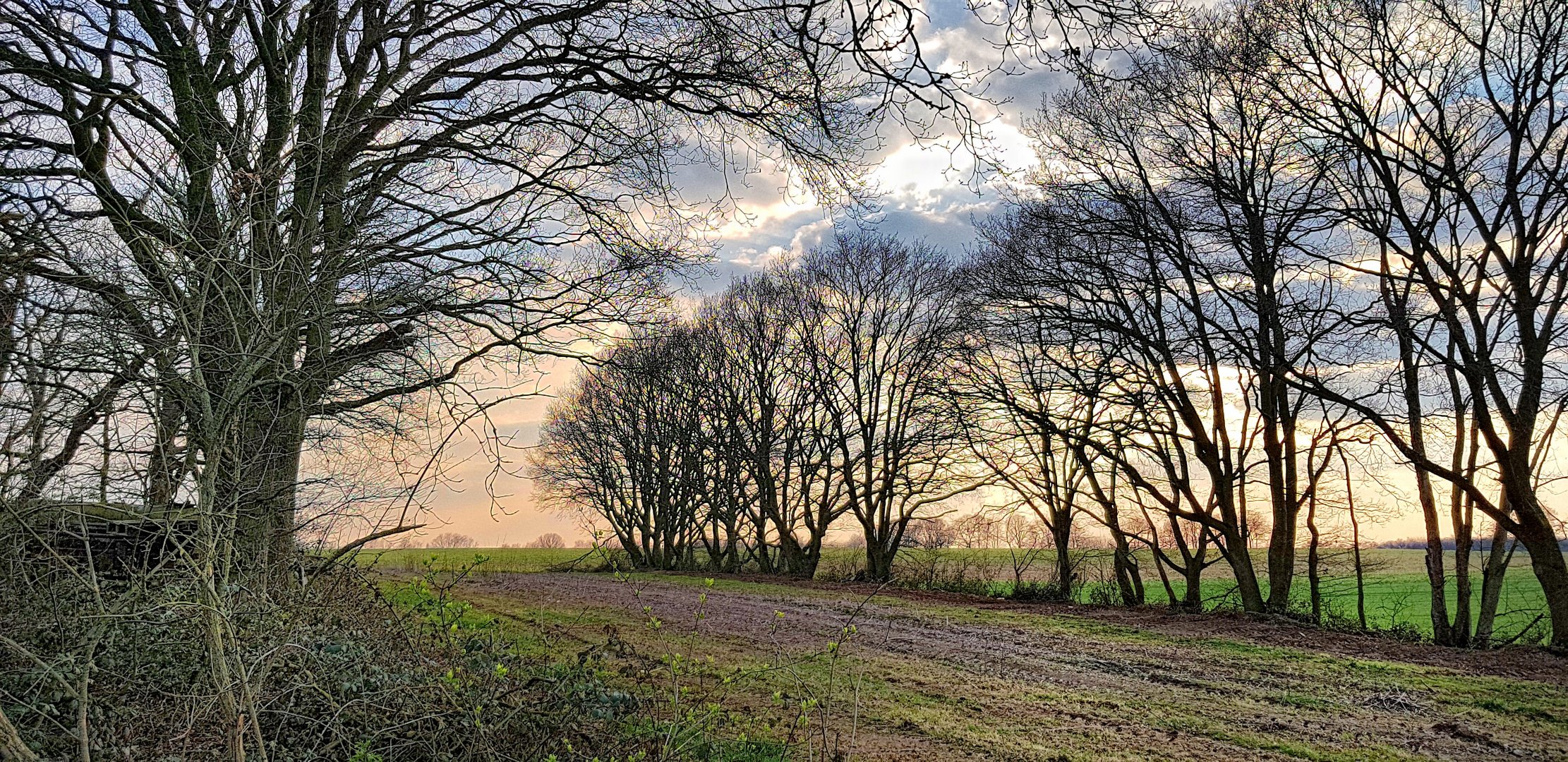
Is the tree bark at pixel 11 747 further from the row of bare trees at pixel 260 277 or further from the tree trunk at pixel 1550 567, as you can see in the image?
the tree trunk at pixel 1550 567

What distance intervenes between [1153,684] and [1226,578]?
1797cm

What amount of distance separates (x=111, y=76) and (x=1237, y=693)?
12.8 meters

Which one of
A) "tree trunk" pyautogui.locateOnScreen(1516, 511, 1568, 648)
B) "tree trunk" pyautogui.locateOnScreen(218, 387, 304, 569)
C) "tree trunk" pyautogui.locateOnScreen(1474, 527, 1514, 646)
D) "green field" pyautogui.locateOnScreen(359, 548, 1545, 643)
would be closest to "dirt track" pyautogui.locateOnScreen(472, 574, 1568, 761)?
"tree trunk" pyautogui.locateOnScreen(1516, 511, 1568, 648)

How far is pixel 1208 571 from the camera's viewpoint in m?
20.8

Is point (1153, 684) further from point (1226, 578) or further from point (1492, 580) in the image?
point (1226, 578)

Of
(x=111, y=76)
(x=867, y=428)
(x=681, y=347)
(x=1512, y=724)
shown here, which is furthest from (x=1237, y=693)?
(x=681, y=347)

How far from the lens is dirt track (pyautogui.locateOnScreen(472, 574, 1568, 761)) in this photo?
594 cm

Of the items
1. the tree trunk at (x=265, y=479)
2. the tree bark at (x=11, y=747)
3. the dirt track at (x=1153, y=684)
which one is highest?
the tree trunk at (x=265, y=479)

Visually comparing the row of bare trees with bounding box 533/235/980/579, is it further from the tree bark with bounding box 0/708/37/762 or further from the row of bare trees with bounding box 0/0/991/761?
the tree bark with bounding box 0/708/37/762

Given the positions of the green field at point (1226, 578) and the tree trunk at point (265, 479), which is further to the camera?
the green field at point (1226, 578)

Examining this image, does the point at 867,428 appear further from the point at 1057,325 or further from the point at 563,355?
the point at 563,355

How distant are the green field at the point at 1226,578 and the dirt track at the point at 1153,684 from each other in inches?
73.3

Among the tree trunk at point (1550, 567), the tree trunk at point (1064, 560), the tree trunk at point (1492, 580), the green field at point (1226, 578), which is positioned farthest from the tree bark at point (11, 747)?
the tree trunk at point (1064, 560)

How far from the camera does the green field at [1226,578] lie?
13.2m
